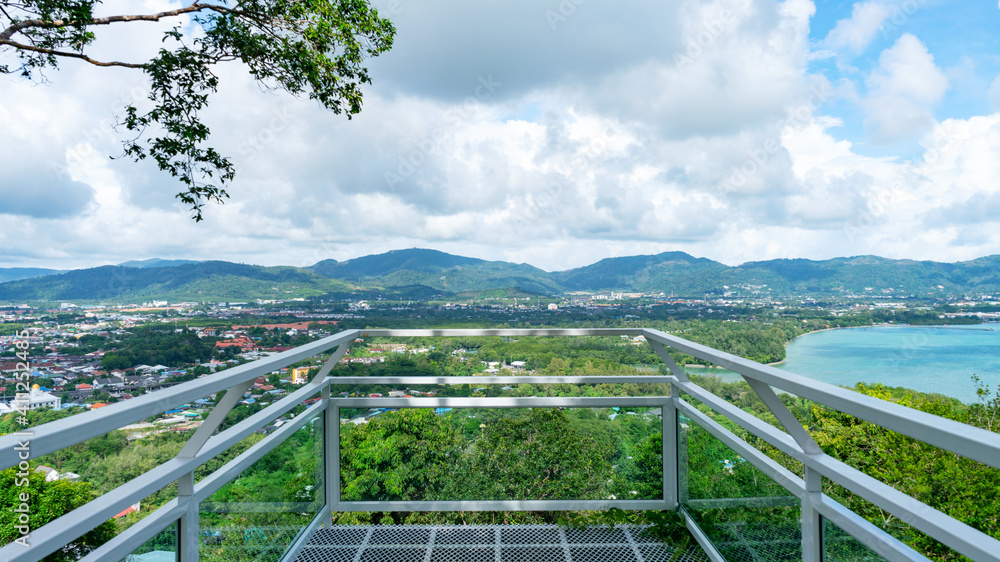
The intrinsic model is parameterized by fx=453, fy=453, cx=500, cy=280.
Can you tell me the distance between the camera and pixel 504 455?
2.77 metres

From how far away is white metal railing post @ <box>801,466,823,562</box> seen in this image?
133cm

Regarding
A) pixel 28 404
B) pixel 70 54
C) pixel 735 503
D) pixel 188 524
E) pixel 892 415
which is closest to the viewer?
pixel 892 415

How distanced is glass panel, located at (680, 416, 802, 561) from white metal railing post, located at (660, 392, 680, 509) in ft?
0.29

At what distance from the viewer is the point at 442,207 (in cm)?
1346

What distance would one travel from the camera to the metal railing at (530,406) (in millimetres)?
825

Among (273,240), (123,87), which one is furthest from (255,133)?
(273,240)

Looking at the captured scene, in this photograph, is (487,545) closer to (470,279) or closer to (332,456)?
(332,456)

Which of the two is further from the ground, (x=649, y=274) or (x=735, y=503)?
(x=649, y=274)

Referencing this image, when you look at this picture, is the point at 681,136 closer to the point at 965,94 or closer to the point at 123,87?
the point at 123,87

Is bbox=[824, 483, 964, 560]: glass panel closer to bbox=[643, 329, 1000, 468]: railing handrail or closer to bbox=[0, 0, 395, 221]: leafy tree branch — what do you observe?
bbox=[643, 329, 1000, 468]: railing handrail

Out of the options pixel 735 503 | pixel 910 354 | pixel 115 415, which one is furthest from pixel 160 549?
pixel 910 354

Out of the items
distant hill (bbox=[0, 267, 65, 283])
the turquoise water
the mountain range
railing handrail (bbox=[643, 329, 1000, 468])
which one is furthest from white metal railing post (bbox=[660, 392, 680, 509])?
distant hill (bbox=[0, 267, 65, 283])

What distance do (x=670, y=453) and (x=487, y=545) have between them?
1.18 meters

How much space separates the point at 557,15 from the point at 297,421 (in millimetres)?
5358
